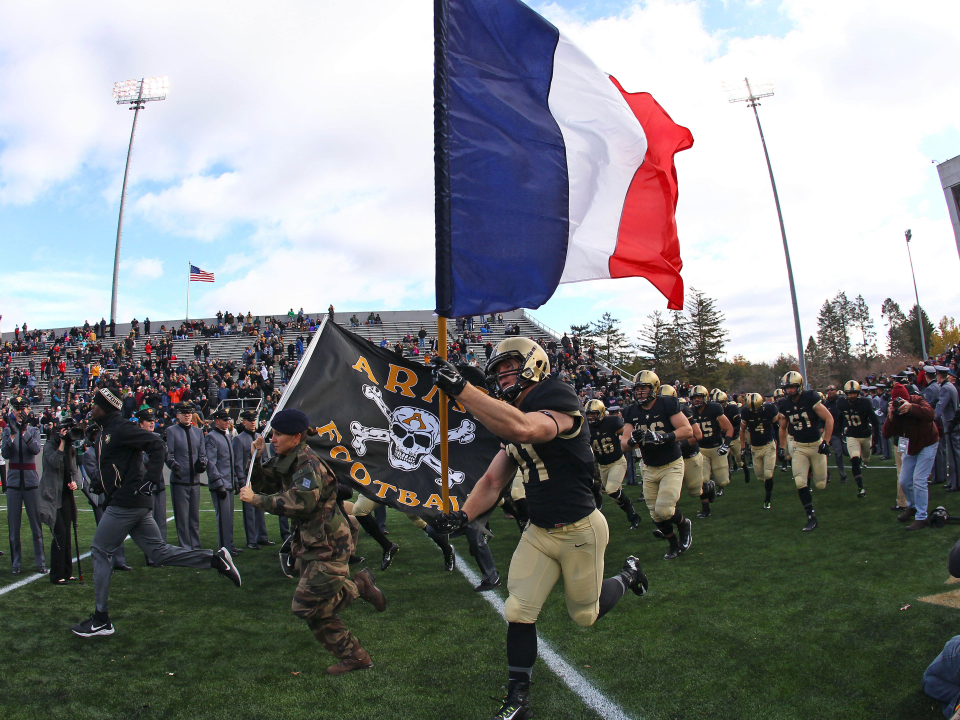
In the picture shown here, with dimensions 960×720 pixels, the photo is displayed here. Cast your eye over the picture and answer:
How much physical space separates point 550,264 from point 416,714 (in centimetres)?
314

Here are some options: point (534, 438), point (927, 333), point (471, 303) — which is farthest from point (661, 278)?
point (927, 333)

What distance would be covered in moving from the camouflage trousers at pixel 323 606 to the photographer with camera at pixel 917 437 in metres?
7.44

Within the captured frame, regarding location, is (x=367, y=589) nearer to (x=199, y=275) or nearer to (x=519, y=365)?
(x=519, y=365)

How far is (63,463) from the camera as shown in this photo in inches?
305

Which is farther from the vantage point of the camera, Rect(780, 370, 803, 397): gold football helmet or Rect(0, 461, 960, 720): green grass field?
Rect(780, 370, 803, 397): gold football helmet

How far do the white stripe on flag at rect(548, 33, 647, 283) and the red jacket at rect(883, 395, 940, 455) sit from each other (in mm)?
5658

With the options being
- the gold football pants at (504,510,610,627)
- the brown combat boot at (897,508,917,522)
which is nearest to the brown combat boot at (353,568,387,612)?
the gold football pants at (504,510,610,627)

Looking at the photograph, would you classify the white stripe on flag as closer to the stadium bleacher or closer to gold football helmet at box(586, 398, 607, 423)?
gold football helmet at box(586, 398, 607, 423)

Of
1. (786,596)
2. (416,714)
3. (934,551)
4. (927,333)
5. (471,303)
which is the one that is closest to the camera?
(416,714)

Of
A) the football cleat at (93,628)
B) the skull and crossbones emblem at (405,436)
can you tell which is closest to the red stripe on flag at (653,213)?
the skull and crossbones emblem at (405,436)

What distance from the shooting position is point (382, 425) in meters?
6.69

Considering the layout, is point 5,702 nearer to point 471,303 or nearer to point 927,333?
point 471,303

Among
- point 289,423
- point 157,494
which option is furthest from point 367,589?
point 157,494

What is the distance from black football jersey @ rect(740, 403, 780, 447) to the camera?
12.5 metres
